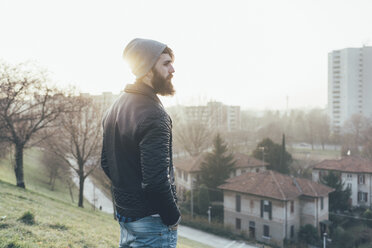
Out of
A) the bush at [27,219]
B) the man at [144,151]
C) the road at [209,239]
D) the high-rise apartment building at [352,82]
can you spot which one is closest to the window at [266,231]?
the road at [209,239]

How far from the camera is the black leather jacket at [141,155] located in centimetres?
180

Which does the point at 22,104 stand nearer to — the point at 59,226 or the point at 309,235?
the point at 59,226

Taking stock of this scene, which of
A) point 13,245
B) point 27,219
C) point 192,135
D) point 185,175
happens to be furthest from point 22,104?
point 192,135

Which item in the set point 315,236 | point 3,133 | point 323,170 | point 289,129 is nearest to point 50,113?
point 3,133

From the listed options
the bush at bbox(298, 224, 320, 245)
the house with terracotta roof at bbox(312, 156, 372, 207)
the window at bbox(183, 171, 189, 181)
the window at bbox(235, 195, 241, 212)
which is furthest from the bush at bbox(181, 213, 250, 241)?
the house with terracotta roof at bbox(312, 156, 372, 207)

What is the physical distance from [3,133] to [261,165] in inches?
1045

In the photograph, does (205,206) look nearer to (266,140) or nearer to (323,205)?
(323,205)

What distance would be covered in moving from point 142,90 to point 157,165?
1.84 feet

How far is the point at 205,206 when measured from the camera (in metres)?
26.7

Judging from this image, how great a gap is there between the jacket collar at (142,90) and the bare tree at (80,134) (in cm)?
1818

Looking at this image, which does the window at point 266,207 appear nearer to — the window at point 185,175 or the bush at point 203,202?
the bush at point 203,202

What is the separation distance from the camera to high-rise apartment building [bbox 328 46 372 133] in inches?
2776

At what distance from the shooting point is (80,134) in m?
20.7

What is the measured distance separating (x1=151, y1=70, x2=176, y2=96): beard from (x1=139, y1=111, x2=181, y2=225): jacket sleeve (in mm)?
334
